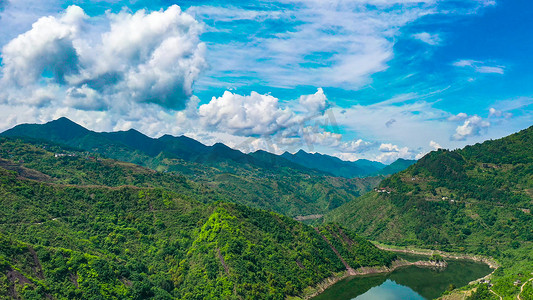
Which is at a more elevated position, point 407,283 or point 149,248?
point 149,248

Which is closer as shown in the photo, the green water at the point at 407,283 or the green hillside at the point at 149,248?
the green hillside at the point at 149,248

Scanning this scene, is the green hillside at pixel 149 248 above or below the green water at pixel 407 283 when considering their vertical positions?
above

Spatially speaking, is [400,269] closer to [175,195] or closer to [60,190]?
[175,195]

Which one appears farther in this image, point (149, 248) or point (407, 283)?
point (407, 283)

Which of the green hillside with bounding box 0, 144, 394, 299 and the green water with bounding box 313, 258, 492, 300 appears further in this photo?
the green water with bounding box 313, 258, 492, 300

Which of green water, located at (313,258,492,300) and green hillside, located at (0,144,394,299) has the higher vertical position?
green hillside, located at (0,144,394,299)
